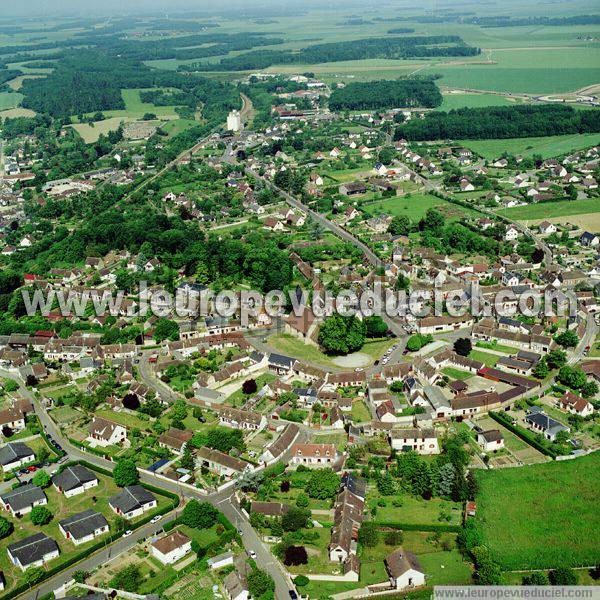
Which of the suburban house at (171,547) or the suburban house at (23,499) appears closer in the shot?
the suburban house at (171,547)

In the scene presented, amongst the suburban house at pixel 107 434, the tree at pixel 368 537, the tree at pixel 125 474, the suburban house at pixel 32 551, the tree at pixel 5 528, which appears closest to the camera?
the suburban house at pixel 32 551

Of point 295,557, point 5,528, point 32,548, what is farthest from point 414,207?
point 32,548

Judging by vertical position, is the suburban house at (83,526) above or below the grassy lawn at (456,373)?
below

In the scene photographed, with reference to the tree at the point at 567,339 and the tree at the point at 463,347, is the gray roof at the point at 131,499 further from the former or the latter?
the tree at the point at 567,339

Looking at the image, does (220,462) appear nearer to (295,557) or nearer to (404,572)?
(295,557)

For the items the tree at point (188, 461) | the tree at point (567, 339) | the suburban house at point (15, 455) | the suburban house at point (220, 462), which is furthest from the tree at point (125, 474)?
the tree at point (567, 339)

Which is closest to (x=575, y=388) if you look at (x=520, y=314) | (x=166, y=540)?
(x=520, y=314)

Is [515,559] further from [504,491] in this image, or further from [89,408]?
[89,408]
